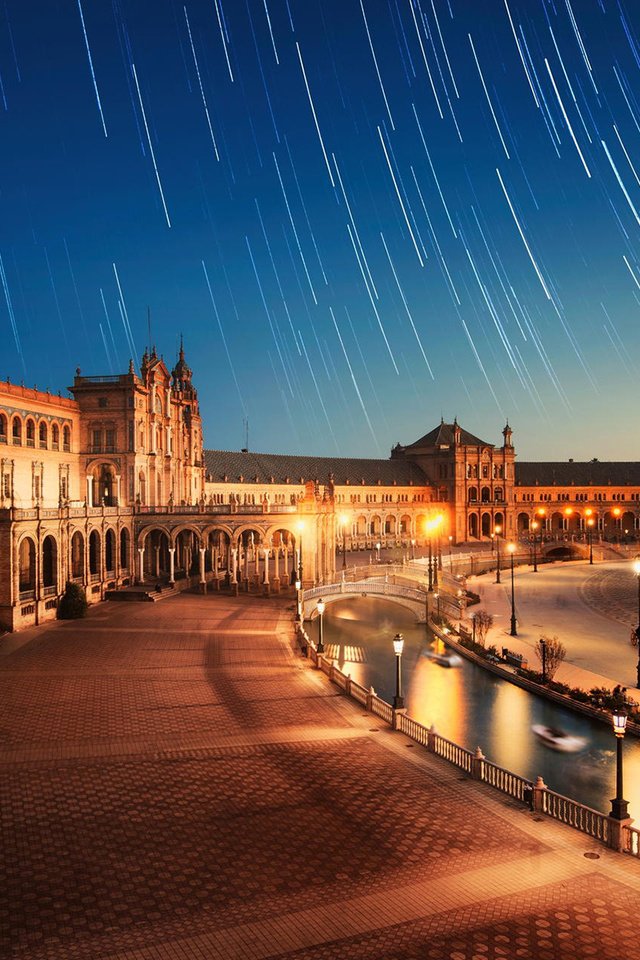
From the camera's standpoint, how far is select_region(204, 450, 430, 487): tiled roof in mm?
110812

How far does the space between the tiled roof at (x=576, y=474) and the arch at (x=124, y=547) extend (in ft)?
315

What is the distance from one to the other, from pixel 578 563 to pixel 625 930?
94401 mm

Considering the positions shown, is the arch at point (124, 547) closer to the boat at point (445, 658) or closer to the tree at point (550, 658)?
the boat at point (445, 658)

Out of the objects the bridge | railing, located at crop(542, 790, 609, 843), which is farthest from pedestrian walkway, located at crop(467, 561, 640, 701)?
railing, located at crop(542, 790, 609, 843)

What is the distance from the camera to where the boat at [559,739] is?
31.1m

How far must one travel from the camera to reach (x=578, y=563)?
102688 mm

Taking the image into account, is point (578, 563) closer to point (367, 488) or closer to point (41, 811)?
point (367, 488)

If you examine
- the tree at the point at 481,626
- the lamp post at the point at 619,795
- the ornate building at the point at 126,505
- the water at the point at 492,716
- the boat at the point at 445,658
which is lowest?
the boat at the point at 445,658

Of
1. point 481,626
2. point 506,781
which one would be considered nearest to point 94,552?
point 481,626

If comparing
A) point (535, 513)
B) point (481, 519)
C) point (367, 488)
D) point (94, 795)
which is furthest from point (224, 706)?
point (535, 513)

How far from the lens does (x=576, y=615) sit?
61.2 m

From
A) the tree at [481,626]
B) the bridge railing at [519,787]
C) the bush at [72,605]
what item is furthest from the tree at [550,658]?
the bush at [72,605]

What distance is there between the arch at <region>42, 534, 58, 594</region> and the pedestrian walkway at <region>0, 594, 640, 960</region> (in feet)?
66.7

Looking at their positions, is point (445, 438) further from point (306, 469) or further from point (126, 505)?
point (126, 505)
